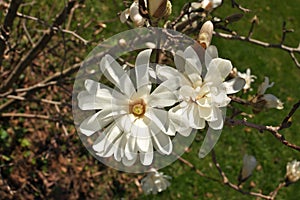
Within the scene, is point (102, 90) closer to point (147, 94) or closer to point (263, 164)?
point (147, 94)

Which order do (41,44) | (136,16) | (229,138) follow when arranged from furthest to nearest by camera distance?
(229,138) → (41,44) → (136,16)

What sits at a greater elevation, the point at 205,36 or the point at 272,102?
the point at 205,36

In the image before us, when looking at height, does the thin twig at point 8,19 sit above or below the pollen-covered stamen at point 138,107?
below

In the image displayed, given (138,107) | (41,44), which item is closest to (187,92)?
(138,107)

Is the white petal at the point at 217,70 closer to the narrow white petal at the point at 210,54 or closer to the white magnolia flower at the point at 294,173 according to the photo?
the narrow white petal at the point at 210,54

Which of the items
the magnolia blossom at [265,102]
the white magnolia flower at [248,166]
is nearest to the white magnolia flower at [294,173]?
the white magnolia flower at [248,166]

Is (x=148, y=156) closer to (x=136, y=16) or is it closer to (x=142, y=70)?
(x=142, y=70)

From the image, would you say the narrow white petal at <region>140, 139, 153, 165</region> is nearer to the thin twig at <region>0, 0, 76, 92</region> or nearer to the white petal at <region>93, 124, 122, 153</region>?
the white petal at <region>93, 124, 122, 153</region>

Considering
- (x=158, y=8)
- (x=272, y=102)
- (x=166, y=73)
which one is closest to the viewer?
(x=166, y=73)
